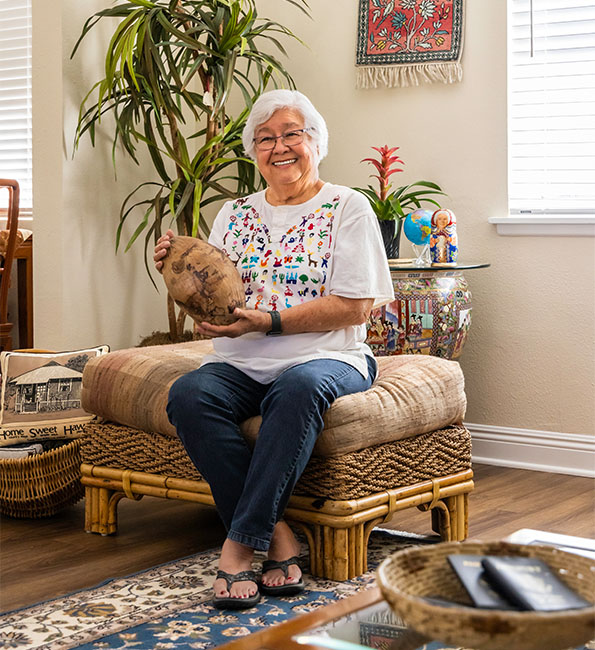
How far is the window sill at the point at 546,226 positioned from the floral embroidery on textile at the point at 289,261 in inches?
49.8

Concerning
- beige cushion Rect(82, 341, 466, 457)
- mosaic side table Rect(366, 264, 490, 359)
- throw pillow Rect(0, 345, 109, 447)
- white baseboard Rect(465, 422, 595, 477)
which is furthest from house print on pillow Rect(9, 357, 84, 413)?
white baseboard Rect(465, 422, 595, 477)

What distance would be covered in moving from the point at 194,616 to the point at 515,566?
44.5 inches

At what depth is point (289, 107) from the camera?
7.95ft

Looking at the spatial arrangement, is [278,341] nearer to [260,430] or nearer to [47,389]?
[260,430]

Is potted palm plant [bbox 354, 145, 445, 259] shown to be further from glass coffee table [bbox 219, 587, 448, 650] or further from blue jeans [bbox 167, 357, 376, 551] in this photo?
glass coffee table [bbox 219, 587, 448, 650]

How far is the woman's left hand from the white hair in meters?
0.50

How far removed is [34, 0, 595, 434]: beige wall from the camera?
3.42 m

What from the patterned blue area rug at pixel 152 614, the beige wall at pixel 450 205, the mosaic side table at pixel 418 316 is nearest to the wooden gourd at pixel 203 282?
the patterned blue area rug at pixel 152 614

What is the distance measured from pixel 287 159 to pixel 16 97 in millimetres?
2889

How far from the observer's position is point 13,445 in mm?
2773

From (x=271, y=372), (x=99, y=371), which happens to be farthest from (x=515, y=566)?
(x=99, y=371)

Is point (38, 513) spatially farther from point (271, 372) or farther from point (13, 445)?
point (271, 372)


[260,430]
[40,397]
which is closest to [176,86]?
[40,397]

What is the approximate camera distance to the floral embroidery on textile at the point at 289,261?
7.65ft
